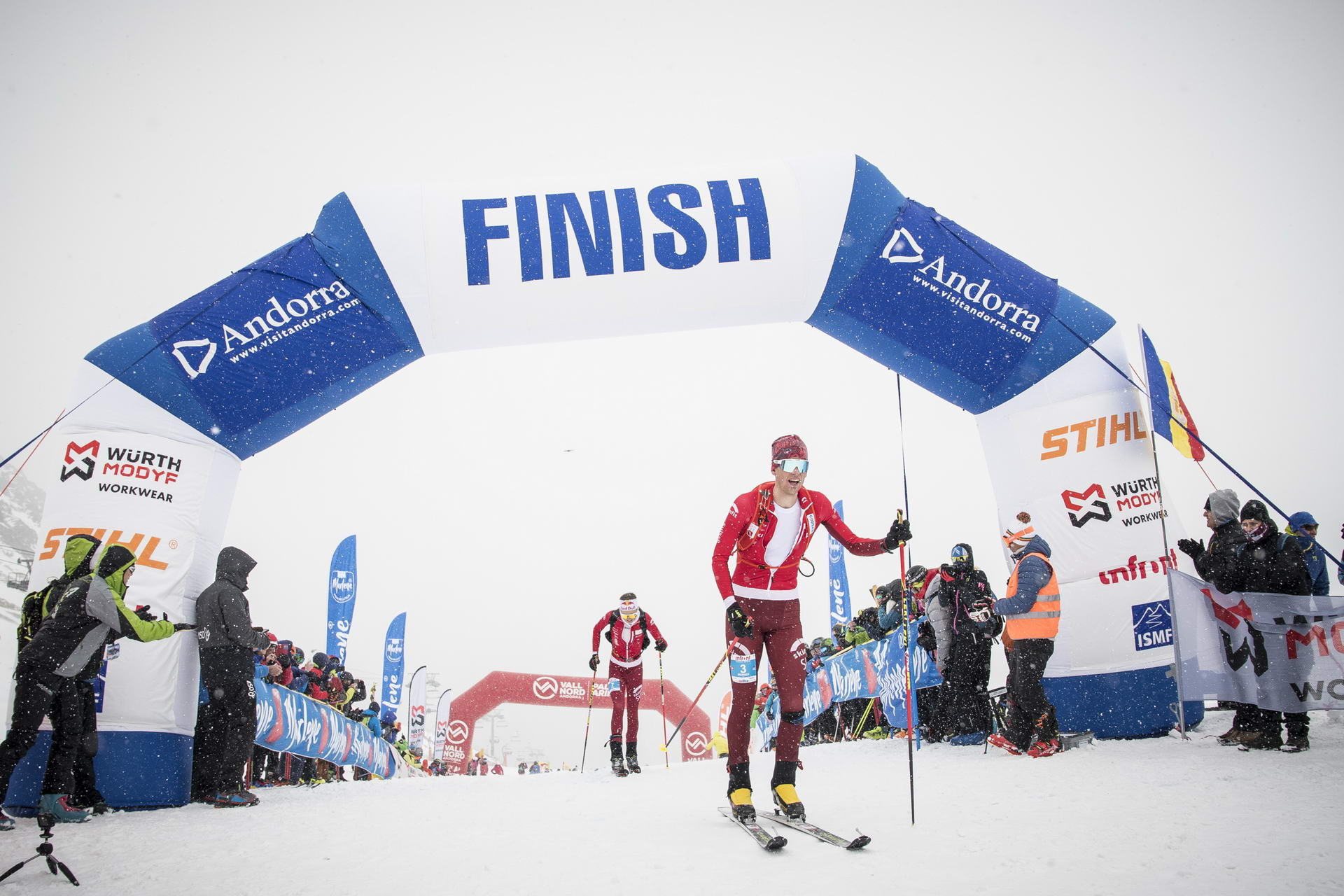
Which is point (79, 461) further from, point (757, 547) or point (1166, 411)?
point (1166, 411)

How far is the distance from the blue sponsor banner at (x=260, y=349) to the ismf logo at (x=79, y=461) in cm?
54

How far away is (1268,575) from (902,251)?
3.56 meters

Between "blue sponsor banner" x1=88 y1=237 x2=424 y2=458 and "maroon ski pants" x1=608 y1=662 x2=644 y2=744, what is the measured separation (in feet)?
11.8

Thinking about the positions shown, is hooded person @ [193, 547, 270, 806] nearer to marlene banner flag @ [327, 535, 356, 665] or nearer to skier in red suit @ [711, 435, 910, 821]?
skier in red suit @ [711, 435, 910, 821]

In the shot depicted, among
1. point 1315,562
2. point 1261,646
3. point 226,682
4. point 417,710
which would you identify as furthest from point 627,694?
point 417,710

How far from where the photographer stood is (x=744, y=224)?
659 centimetres

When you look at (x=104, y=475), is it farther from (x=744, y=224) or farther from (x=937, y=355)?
(x=937, y=355)

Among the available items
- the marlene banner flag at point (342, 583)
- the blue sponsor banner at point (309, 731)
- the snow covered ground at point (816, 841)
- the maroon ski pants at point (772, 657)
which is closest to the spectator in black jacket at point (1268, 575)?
the snow covered ground at point (816, 841)

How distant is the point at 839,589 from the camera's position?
1684 centimetres

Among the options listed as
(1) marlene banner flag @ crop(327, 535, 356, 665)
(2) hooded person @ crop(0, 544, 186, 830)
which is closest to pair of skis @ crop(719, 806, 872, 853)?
(2) hooded person @ crop(0, 544, 186, 830)

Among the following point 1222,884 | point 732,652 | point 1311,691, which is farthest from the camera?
point 1311,691

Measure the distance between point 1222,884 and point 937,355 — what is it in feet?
16.1

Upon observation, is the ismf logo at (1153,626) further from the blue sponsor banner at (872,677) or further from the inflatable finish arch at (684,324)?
the blue sponsor banner at (872,677)

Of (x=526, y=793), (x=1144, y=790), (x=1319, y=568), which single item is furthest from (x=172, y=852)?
(x=1319, y=568)
